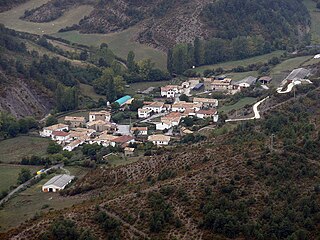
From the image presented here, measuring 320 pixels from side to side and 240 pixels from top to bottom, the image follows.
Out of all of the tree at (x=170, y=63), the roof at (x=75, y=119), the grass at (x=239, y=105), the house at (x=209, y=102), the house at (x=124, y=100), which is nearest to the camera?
the grass at (x=239, y=105)

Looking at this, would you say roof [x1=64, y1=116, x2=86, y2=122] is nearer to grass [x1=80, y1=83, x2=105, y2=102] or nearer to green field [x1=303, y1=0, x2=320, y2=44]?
grass [x1=80, y1=83, x2=105, y2=102]

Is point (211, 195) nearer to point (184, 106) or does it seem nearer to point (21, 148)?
point (21, 148)

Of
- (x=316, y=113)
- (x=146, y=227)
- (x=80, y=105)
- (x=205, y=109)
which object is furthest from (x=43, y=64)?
(x=146, y=227)

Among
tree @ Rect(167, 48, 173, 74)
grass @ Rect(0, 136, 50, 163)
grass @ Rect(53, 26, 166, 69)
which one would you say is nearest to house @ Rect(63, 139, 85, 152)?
grass @ Rect(0, 136, 50, 163)

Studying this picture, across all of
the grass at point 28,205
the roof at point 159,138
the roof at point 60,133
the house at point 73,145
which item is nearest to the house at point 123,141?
the roof at point 159,138

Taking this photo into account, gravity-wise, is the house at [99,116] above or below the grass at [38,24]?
below

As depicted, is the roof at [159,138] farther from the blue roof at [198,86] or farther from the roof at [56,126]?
the blue roof at [198,86]

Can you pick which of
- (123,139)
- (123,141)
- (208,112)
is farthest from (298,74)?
(123,141)
